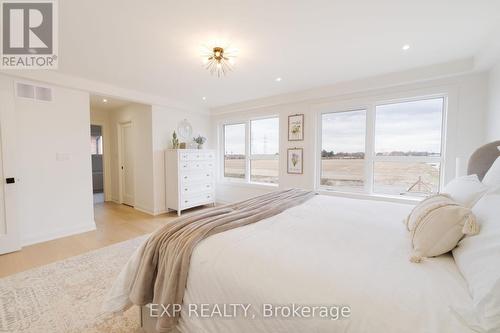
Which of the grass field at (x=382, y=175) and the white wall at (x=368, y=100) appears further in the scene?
the grass field at (x=382, y=175)

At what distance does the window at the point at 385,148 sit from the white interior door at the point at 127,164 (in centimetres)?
428

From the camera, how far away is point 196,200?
461cm

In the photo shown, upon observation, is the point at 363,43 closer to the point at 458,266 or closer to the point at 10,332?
the point at 458,266

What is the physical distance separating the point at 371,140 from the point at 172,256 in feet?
11.5

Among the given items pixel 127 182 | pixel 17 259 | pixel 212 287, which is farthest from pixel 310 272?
pixel 127 182

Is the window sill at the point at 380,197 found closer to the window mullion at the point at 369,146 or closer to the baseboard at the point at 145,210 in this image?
the window mullion at the point at 369,146

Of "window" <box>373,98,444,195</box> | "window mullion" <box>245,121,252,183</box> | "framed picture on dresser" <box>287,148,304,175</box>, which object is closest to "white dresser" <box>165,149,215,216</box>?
"window mullion" <box>245,121,252,183</box>

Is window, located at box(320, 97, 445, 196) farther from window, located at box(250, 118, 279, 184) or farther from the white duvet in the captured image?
the white duvet

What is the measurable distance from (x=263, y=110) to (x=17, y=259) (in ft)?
14.5

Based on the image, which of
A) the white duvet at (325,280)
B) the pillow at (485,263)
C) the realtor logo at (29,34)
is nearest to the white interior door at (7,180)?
the realtor logo at (29,34)

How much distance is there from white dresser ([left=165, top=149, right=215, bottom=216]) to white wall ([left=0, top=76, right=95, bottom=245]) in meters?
1.34

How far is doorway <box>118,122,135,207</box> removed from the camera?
4.96 metres

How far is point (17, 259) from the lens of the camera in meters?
2.53

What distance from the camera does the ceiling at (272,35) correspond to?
1731 millimetres
